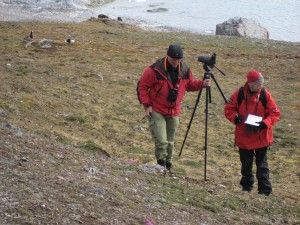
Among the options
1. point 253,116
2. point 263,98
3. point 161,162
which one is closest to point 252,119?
point 253,116

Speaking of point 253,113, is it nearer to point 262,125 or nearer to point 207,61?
point 262,125

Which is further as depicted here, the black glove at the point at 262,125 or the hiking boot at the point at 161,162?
the hiking boot at the point at 161,162

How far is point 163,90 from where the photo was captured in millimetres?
9422

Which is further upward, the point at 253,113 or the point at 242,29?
the point at 253,113

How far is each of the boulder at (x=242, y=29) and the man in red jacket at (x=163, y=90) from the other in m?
35.4

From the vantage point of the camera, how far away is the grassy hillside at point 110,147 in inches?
266

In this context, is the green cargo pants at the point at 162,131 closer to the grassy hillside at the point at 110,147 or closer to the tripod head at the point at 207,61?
the grassy hillside at the point at 110,147

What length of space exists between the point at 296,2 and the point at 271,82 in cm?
4945

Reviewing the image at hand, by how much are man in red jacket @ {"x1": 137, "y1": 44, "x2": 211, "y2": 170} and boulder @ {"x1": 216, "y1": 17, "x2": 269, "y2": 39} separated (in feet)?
116

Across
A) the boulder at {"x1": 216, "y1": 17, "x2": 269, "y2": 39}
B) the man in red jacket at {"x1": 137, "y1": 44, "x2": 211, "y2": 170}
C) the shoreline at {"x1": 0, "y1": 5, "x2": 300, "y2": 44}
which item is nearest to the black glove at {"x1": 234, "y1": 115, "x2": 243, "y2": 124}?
the man in red jacket at {"x1": 137, "y1": 44, "x2": 211, "y2": 170}

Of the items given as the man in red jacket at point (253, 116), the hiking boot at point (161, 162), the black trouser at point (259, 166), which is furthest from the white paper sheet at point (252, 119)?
the hiking boot at point (161, 162)

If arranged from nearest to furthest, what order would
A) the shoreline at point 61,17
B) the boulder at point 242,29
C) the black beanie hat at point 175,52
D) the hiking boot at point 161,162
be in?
the black beanie hat at point 175,52 < the hiking boot at point 161,162 < the boulder at point 242,29 < the shoreline at point 61,17

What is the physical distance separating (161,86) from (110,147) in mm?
3469

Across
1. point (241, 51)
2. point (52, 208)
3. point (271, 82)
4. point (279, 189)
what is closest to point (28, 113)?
point (279, 189)
